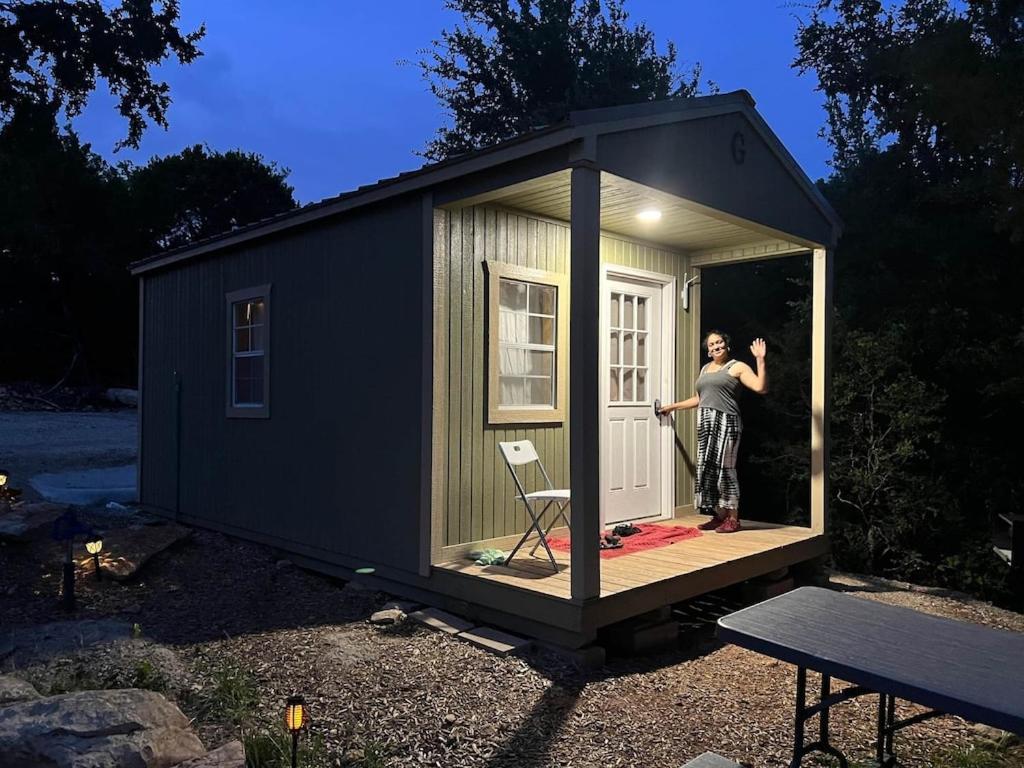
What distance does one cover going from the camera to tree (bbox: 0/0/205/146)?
909cm

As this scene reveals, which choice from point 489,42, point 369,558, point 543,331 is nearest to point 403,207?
point 543,331

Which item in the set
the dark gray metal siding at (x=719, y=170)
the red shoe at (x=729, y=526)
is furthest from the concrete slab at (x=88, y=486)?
the dark gray metal siding at (x=719, y=170)

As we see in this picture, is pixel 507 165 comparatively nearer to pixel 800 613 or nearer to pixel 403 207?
pixel 403 207

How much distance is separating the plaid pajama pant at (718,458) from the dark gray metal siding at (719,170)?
1.48m

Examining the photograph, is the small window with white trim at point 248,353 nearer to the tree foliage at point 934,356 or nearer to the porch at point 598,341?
the porch at point 598,341

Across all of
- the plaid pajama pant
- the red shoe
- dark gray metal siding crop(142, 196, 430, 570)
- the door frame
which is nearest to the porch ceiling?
the door frame

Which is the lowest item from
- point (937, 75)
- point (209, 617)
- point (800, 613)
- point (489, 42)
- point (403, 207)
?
point (209, 617)

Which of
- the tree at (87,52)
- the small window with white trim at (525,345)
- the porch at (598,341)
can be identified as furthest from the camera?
the tree at (87,52)

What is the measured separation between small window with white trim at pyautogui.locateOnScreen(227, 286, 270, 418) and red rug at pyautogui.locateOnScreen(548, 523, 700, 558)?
2629 millimetres

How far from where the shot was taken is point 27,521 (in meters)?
6.04

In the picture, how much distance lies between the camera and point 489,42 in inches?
695

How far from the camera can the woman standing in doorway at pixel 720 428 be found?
599cm

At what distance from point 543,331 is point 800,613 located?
11.6 feet

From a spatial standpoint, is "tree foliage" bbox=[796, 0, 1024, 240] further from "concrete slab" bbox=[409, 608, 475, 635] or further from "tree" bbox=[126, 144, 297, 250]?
"tree" bbox=[126, 144, 297, 250]
